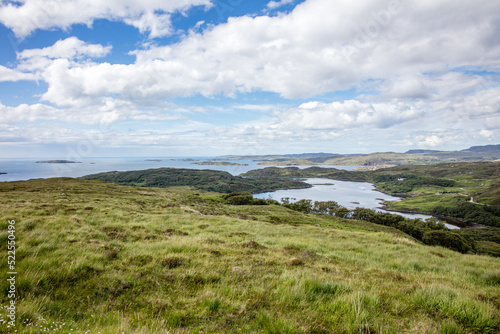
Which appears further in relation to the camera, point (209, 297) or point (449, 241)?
point (449, 241)

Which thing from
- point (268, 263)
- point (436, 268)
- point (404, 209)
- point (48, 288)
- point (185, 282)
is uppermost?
point (48, 288)

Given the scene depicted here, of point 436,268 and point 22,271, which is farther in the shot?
point 436,268

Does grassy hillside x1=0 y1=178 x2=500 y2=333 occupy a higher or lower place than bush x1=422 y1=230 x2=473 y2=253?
higher

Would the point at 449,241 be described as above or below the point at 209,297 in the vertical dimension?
below

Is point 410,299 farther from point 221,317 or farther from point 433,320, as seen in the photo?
point 221,317

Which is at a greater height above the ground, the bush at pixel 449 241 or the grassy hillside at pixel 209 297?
the grassy hillside at pixel 209 297

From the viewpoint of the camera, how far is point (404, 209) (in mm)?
183375

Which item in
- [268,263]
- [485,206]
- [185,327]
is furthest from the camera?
[485,206]

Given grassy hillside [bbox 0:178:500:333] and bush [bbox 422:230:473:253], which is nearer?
grassy hillside [bbox 0:178:500:333]

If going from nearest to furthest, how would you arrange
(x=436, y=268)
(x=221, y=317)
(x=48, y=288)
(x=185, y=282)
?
(x=221, y=317) < (x=48, y=288) < (x=185, y=282) < (x=436, y=268)

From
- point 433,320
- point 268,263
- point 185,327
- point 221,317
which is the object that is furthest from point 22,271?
point 433,320

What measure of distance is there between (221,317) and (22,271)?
5.53 metres

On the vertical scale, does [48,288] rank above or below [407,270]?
above

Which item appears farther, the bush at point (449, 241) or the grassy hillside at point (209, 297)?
the bush at point (449, 241)
